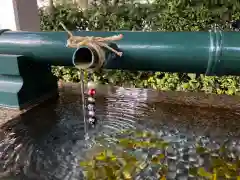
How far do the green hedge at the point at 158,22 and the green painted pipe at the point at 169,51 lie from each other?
146 centimetres

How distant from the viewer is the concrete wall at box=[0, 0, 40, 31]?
4027mm

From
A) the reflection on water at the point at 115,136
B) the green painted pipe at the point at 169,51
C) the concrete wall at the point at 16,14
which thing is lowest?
the reflection on water at the point at 115,136

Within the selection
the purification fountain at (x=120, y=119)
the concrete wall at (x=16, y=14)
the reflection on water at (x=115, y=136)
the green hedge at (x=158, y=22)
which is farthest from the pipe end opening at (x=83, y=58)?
the concrete wall at (x=16, y=14)

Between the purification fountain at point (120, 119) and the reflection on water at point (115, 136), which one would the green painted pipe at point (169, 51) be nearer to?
the purification fountain at point (120, 119)

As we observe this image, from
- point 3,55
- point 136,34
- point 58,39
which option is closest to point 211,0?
point 136,34

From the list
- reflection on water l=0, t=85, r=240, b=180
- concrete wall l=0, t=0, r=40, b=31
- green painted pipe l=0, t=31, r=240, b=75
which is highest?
concrete wall l=0, t=0, r=40, b=31

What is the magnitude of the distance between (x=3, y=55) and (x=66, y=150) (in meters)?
1.32

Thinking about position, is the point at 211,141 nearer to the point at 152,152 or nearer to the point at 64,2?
the point at 152,152

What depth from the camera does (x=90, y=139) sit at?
7.77 ft

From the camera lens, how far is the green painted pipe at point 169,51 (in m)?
2.21

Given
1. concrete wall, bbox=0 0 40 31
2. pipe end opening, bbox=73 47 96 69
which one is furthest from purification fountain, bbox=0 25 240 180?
concrete wall, bbox=0 0 40 31

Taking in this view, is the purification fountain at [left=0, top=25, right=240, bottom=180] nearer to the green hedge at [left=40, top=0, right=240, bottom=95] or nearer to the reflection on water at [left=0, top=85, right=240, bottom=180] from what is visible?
the reflection on water at [left=0, top=85, right=240, bottom=180]

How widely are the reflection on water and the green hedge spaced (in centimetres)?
124

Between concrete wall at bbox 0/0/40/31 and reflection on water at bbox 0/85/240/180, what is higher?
concrete wall at bbox 0/0/40/31
